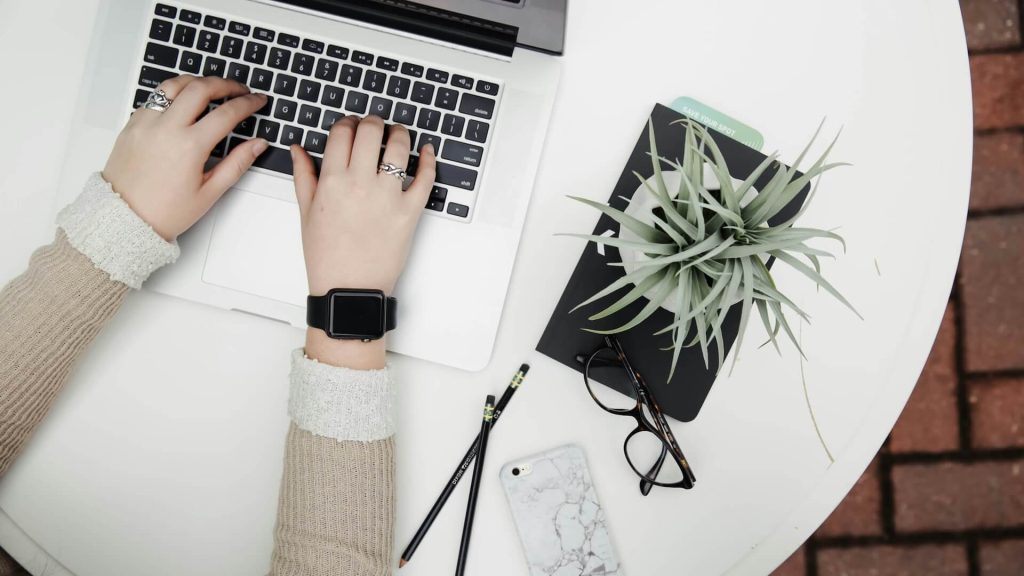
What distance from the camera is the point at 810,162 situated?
65 cm

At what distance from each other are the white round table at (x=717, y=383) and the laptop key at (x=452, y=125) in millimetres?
95

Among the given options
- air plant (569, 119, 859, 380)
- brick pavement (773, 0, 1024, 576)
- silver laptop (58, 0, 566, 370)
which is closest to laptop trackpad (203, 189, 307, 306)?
silver laptop (58, 0, 566, 370)

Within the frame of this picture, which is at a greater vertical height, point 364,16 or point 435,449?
point 364,16

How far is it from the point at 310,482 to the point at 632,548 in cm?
31

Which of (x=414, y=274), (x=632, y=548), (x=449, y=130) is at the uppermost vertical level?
(x=449, y=130)

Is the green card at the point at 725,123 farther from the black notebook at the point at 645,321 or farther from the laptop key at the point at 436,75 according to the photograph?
the laptop key at the point at 436,75

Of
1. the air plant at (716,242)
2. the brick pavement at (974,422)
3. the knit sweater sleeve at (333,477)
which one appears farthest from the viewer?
the brick pavement at (974,422)

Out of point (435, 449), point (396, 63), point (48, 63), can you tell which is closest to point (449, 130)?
point (396, 63)

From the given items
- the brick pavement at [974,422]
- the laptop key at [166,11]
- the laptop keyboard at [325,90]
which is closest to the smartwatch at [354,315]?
the laptop keyboard at [325,90]

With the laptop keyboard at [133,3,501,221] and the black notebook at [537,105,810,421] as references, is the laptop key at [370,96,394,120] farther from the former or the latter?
the black notebook at [537,105,810,421]

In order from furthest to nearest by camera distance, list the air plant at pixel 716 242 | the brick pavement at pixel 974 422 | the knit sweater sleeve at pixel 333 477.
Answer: the brick pavement at pixel 974 422 < the knit sweater sleeve at pixel 333 477 < the air plant at pixel 716 242

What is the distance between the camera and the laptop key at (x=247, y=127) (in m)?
0.64

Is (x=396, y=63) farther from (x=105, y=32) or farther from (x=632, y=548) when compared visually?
(x=632, y=548)

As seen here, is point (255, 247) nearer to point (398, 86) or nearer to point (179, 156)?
point (179, 156)
